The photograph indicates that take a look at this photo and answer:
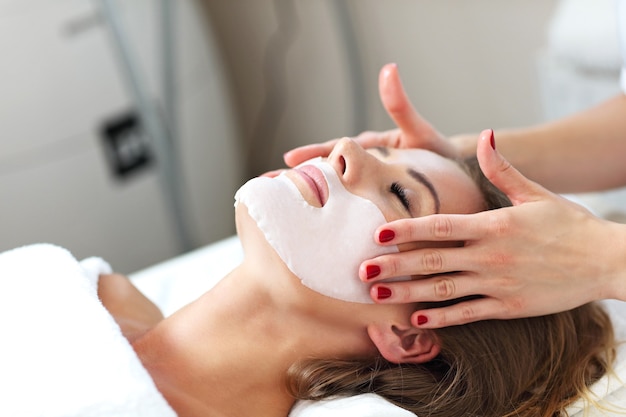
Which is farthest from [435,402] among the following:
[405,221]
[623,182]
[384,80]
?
[623,182]

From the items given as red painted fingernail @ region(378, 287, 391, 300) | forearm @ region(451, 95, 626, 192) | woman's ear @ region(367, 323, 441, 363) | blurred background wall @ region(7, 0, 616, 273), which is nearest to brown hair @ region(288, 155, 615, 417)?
woman's ear @ region(367, 323, 441, 363)

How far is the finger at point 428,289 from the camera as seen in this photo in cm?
101

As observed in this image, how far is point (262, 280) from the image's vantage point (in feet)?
3.50

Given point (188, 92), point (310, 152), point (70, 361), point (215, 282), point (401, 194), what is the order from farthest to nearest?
point (188, 92), point (215, 282), point (310, 152), point (401, 194), point (70, 361)

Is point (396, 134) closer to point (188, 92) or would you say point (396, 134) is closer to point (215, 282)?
point (215, 282)

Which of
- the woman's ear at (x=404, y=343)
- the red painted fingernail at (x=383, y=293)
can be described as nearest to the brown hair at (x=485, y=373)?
the woman's ear at (x=404, y=343)

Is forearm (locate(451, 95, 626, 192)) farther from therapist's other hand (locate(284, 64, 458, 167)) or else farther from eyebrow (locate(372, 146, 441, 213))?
eyebrow (locate(372, 146, 441, 213))

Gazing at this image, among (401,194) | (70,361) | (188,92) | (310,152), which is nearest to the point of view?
(70,361)

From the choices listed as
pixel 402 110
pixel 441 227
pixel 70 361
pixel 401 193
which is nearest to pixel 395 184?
pixel 401 193

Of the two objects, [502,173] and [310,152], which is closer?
[502,173]

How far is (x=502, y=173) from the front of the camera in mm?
1025

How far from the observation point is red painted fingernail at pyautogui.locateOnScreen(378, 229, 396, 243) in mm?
997

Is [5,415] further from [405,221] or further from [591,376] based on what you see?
[591,376]

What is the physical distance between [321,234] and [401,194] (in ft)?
0.43
